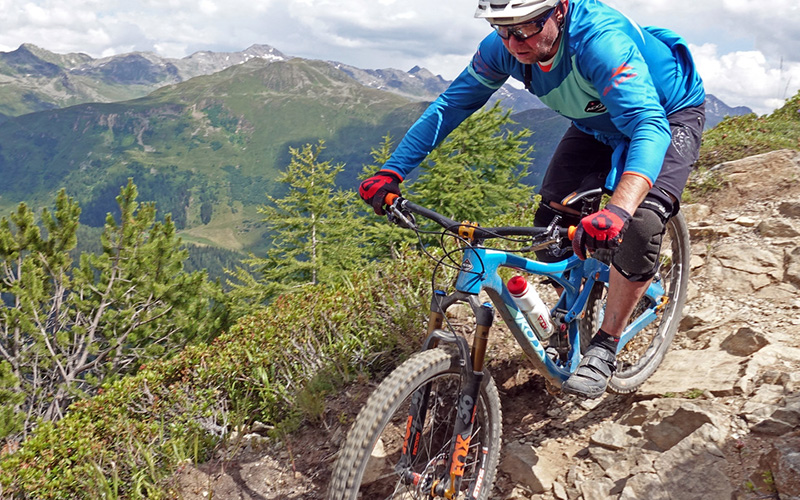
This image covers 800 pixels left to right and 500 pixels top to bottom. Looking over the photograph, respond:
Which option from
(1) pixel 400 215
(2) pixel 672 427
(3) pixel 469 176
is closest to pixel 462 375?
(1) pixel 400 215

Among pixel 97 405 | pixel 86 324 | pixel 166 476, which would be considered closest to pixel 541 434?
pixel 166 476

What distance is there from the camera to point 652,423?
359 centimetres

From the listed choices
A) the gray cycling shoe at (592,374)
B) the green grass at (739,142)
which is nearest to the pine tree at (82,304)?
the gray cycling shoe at (592,374)

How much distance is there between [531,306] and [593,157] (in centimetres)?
139

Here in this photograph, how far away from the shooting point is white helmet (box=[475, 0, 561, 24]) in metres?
2.74

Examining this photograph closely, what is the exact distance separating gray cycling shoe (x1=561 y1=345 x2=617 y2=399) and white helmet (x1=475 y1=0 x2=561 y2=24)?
2.10 meters

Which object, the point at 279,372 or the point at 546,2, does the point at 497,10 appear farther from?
the point at 279,372

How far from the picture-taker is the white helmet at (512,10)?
2742 mm

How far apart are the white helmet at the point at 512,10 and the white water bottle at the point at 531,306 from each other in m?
1.43

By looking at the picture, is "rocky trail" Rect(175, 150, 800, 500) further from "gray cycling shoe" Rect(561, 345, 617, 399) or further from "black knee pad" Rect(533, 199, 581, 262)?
"black knee pad" Rect(533, 199, 581, 262)

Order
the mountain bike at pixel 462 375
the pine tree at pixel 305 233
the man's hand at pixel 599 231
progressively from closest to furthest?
the man's hand at pixel 599 231 → the mountain bike at pixel 462 375 → the pine tree at pixel 305 233

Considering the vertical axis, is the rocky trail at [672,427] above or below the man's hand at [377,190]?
below

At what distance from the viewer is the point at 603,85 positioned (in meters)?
2.93

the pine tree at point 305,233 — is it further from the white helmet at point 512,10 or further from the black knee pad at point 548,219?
the white helmet at point 512,10
